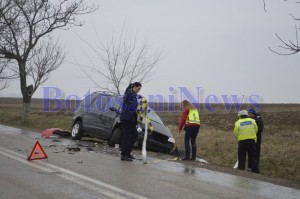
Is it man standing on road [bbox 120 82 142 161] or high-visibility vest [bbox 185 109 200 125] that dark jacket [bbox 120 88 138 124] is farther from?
high-visibility vest [bbox 185 109 200 125]

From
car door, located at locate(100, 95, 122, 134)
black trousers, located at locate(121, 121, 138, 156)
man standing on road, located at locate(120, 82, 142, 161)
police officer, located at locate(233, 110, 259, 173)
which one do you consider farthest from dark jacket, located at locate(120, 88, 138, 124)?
car door, located at locate(100, 95, 122, 134)

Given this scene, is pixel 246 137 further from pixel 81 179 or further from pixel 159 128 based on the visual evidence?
pixel 81 179

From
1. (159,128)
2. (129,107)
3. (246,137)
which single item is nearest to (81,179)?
(129,107)

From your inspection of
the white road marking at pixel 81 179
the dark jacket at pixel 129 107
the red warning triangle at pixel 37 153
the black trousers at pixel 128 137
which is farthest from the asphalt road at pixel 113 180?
the dark jacket at pixel 129 107

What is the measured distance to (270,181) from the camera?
29.4 ft

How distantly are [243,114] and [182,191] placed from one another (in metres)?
4.54

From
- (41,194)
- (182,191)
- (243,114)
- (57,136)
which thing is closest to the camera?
(41,194)

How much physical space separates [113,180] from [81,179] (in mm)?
548

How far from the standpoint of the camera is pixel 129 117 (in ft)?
34.6

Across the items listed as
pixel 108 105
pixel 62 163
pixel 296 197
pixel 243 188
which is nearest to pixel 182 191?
pixel 243 188

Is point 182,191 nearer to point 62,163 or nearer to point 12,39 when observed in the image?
point 62,163

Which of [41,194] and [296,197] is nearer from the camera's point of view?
[41,194]

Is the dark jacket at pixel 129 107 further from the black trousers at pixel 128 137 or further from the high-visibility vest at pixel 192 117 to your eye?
the high-visibility vest at pixel 192 117

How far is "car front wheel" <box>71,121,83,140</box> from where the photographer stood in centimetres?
1537
